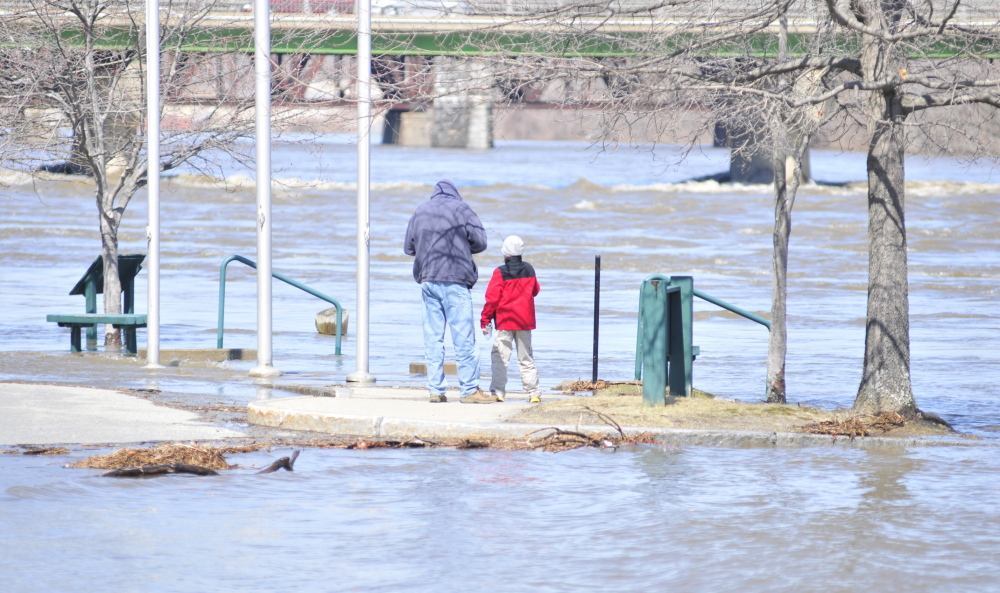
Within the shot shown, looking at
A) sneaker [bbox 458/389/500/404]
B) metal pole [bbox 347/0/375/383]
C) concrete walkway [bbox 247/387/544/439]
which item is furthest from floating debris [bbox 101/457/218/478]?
metal pole [bbox 347/0/375/383]

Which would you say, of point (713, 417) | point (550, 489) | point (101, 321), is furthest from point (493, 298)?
point (101, 321)

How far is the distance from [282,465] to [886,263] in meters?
5.00

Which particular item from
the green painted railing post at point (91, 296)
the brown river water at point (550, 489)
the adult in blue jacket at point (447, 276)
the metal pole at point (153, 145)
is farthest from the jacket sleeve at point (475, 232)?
the green painted railing post at point (91, 296)

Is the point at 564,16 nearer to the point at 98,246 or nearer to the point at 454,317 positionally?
the point at 454,317

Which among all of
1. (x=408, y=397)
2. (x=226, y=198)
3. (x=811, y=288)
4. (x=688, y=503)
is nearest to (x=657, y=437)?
(x=688, y=503)

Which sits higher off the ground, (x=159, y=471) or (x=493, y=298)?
(x=493, y=298)

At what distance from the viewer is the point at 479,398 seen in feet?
33.9

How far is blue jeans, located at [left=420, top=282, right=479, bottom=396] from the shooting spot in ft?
33.6

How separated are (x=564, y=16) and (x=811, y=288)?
59.9ft

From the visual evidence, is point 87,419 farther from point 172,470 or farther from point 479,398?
point 479,398

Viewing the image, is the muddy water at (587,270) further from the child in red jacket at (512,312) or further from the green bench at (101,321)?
the child in red jacket at (512,312)

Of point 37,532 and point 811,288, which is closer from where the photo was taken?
point 37,532

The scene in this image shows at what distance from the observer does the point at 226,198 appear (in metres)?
58.2

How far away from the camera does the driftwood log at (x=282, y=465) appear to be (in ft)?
26.5
